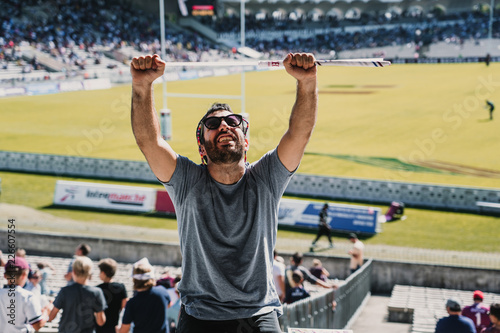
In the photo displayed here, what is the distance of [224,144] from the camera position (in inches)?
125

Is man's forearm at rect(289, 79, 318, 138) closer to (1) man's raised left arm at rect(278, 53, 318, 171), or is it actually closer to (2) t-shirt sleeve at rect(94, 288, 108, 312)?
→ (1) man's raised left arm at rect(278, 53, 318, 171)

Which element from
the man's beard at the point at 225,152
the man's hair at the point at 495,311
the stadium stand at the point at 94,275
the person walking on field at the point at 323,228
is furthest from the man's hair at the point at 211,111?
the person walking on field at the point at 323,228

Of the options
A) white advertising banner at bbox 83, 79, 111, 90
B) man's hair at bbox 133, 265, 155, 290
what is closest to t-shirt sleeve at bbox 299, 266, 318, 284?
man's hair at bbox 133, 265, 155, 290

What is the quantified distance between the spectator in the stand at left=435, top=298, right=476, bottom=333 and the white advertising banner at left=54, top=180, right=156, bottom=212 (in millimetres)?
13965

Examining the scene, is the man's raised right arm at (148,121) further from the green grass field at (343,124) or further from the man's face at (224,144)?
the green grass field at (343,124)

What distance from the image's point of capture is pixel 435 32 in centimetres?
8056

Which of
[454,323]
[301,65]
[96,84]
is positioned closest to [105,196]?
[454,323]

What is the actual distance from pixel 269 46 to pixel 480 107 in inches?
1674

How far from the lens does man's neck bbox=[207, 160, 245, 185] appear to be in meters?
3.19

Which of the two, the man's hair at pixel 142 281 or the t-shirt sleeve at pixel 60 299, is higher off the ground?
the man's hair at pixel 142 281

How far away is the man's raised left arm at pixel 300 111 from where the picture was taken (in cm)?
320

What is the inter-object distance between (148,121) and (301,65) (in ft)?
2.76

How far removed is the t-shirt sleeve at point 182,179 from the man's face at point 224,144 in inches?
4.6

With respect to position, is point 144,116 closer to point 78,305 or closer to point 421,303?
point 78,305
